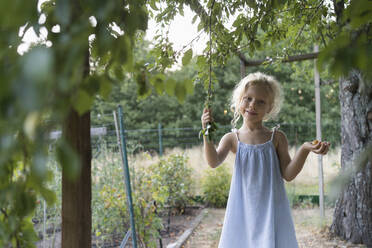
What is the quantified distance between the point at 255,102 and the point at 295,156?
1.39 ft

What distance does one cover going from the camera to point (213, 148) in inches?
86.4

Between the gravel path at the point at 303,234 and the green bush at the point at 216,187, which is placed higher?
the green bush at the point at 216,187

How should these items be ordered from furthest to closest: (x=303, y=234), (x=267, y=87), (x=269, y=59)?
(x=303, y=234) < (x=269, y=59) < (x=267, y=87)

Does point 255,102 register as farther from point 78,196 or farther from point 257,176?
point 78,196

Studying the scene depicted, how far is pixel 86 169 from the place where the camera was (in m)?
1.19

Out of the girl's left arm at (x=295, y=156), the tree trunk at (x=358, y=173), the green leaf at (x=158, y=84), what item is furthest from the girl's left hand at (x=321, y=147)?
the tree trunk at (x=358, y=173)

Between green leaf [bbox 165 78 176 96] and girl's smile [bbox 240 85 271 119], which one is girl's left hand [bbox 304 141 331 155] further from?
green leaf [bbox 165 78 176 96]

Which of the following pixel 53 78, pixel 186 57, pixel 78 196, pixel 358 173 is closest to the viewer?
pixel 53 78

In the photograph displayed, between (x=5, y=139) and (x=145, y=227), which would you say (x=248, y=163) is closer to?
(x=145, y=227)

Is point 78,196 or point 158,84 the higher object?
point 158,84

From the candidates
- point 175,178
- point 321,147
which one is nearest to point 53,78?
point 321,147

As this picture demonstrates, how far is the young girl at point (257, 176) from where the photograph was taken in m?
2.19

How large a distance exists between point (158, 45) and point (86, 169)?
3.57ft

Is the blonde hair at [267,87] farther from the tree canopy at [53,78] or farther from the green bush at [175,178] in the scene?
the green bush at [175,178]
